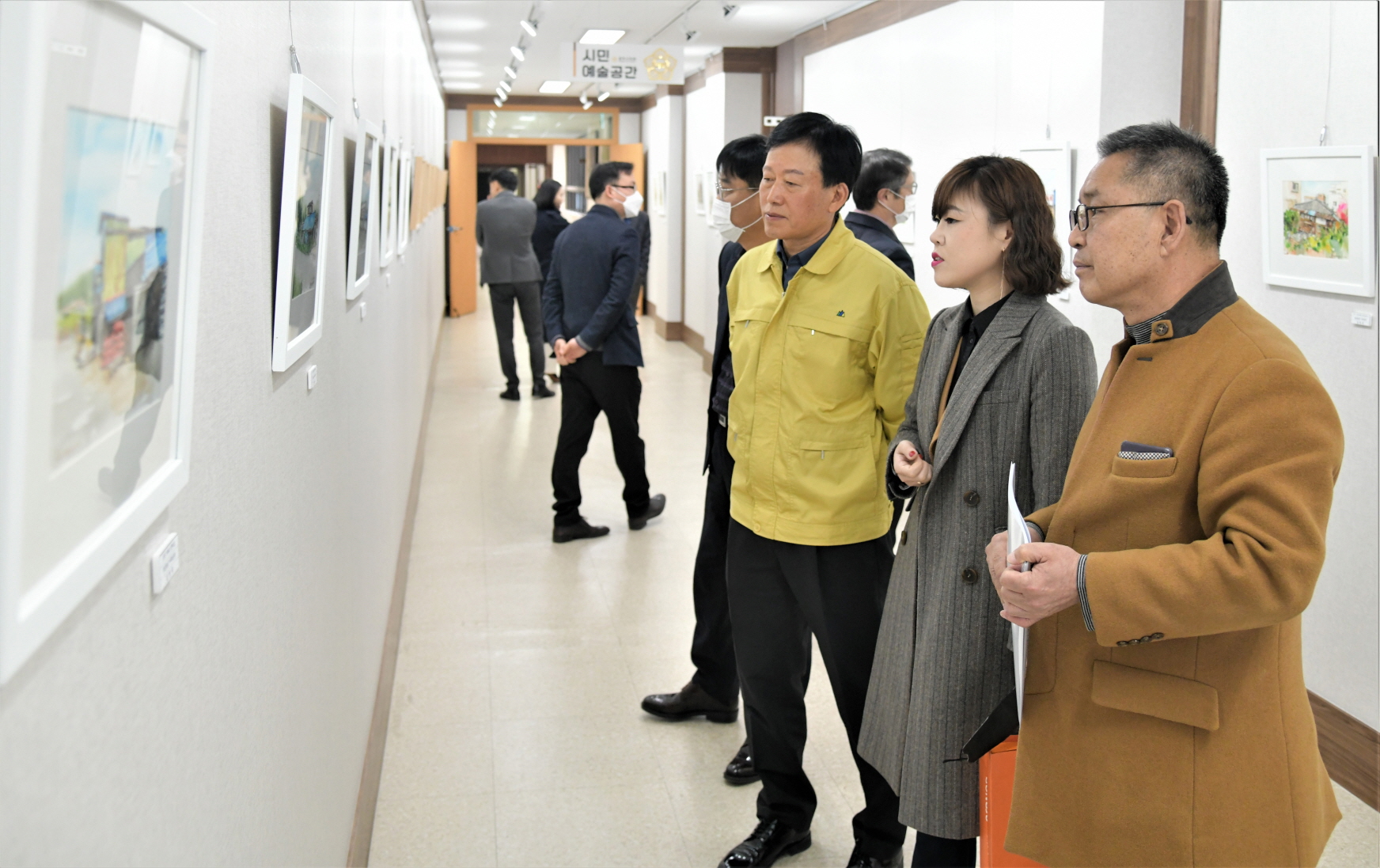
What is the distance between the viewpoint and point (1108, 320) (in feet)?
16.0

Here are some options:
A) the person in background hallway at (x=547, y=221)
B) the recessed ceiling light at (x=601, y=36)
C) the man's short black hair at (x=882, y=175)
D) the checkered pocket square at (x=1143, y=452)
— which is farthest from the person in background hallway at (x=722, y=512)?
the person in background hallway at (x=547, y=221)

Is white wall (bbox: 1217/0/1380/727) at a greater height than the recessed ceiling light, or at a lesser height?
lesser

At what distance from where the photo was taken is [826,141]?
2.91m

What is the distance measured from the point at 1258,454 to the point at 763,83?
10707 millimetres

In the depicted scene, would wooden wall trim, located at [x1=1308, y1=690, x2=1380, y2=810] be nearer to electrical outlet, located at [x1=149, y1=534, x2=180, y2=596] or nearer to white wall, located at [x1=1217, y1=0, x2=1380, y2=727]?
white wall, located at [x1=1217, y1=0, x2=1380, y2=727]

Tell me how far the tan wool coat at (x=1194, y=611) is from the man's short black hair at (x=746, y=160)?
2018 millimetres

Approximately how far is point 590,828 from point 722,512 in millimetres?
1038

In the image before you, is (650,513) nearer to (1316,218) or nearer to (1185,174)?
(1316,218)

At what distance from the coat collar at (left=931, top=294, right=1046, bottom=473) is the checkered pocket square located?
572 millimetres

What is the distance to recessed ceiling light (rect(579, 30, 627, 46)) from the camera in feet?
35.7

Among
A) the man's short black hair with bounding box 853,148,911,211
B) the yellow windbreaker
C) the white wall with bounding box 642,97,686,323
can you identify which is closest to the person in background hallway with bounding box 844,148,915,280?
the man's short black hair with bounding box 853,148,911,211

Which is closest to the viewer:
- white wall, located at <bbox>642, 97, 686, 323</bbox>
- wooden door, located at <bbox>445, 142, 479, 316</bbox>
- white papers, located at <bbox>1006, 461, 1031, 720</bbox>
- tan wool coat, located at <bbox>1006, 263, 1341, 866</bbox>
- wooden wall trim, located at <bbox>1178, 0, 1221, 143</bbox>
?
tan wool coat, located at <bbox>1006, 263, 1341, 866</bbox>

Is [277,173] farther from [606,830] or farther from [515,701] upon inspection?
[515,701]

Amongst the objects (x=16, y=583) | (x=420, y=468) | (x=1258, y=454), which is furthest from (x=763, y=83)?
(x=16, y=583)
